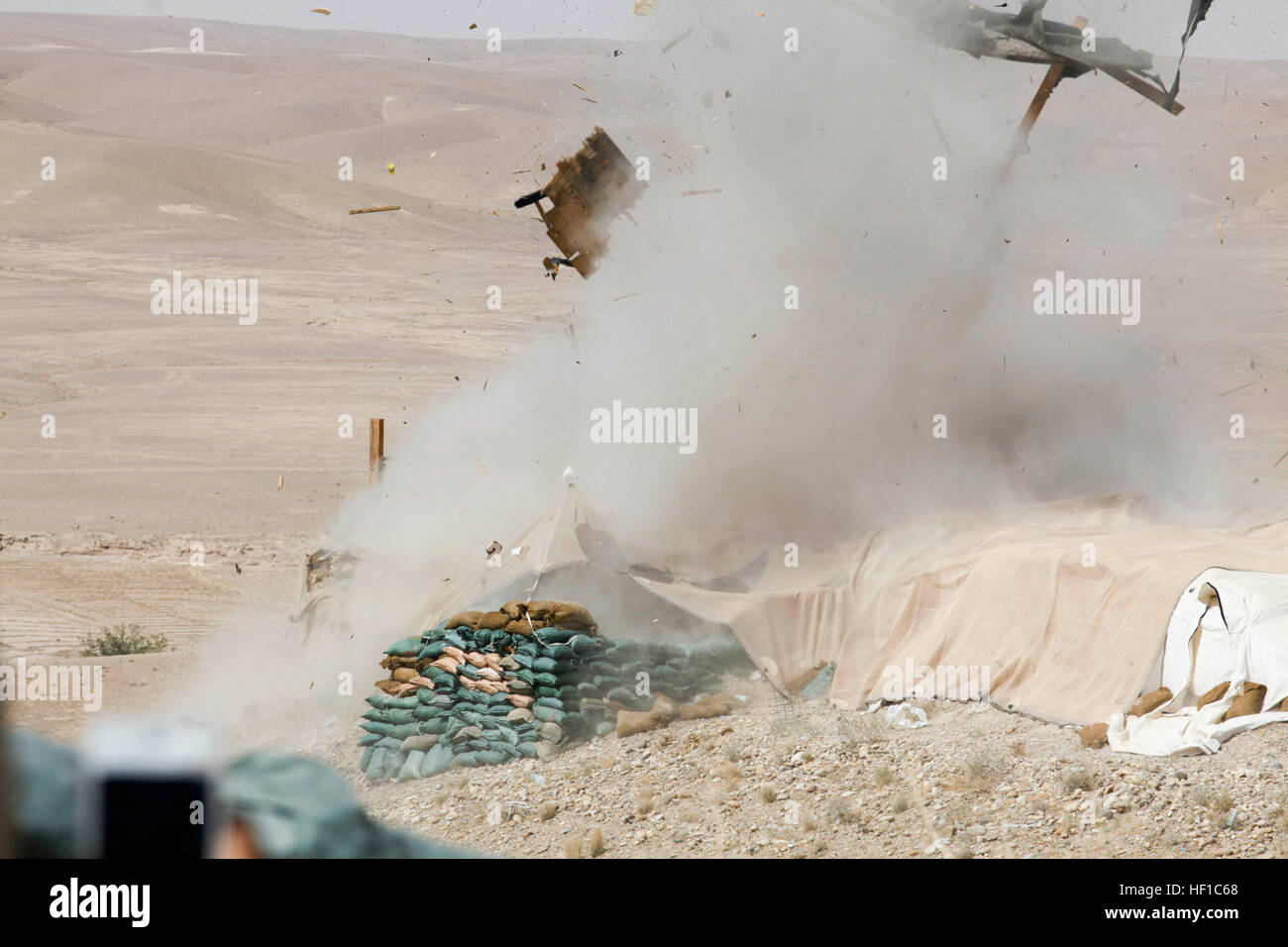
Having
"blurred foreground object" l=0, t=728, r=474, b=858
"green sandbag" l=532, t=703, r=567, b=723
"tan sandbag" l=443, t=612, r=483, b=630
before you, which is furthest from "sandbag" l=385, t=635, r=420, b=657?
"blurred foreground object" l=0, t=728, r=474, b=858

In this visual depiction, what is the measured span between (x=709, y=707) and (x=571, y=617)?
129 centimetres

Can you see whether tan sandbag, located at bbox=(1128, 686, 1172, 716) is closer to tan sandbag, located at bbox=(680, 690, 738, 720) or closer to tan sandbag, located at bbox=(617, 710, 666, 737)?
tan sandbag, located at bbox=(680, 690, 738, 720)

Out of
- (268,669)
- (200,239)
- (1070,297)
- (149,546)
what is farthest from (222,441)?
(200,239)

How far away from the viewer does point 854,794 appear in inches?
325

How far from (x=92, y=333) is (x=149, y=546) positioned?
14030 millimetres

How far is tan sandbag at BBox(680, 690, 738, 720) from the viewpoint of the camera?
9.66 m

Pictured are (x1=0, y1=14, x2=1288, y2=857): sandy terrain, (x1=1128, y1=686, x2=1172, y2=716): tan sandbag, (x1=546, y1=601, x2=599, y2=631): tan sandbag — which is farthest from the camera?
(x1=546, y1=601, x2=599, y2=631): tan sandbag

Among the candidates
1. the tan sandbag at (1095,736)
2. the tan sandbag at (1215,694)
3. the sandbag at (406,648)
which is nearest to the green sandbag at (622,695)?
the sandbag at (406,648)

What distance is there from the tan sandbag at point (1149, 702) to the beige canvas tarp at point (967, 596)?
0.09 meters

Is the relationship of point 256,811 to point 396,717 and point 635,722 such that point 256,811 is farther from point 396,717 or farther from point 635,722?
point 396,717

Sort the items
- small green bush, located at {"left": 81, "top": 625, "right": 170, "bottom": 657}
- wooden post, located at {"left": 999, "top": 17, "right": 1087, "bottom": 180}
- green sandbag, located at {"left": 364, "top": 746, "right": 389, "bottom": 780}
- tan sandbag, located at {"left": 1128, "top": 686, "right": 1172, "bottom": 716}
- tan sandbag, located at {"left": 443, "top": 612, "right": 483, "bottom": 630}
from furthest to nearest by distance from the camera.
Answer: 1. small green bush, located at {"left": 81, "top": 625, "right": 170, "bottom": 657}
2. wooden post, located at {"left": 999, "top": 17, "right": 1087, "bottom": 180}
3. tan sandbag, located at {"left": 443, "top": 612, "right": 483, "bottom": 630}
4. green sandbag, located at {"left": 364, "top": 746, "right": 389, "bottom": 780}
5. tan sandbag, located at {"left": 1128, "top": 686, "right": 1172, "bottom": 716}

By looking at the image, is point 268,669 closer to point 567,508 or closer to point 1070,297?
point 567,508

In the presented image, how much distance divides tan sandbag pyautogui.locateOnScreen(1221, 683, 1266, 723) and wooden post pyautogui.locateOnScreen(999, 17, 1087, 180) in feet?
20.2

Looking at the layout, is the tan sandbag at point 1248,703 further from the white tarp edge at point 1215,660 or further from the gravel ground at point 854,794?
the gravel ground at point 854,794
